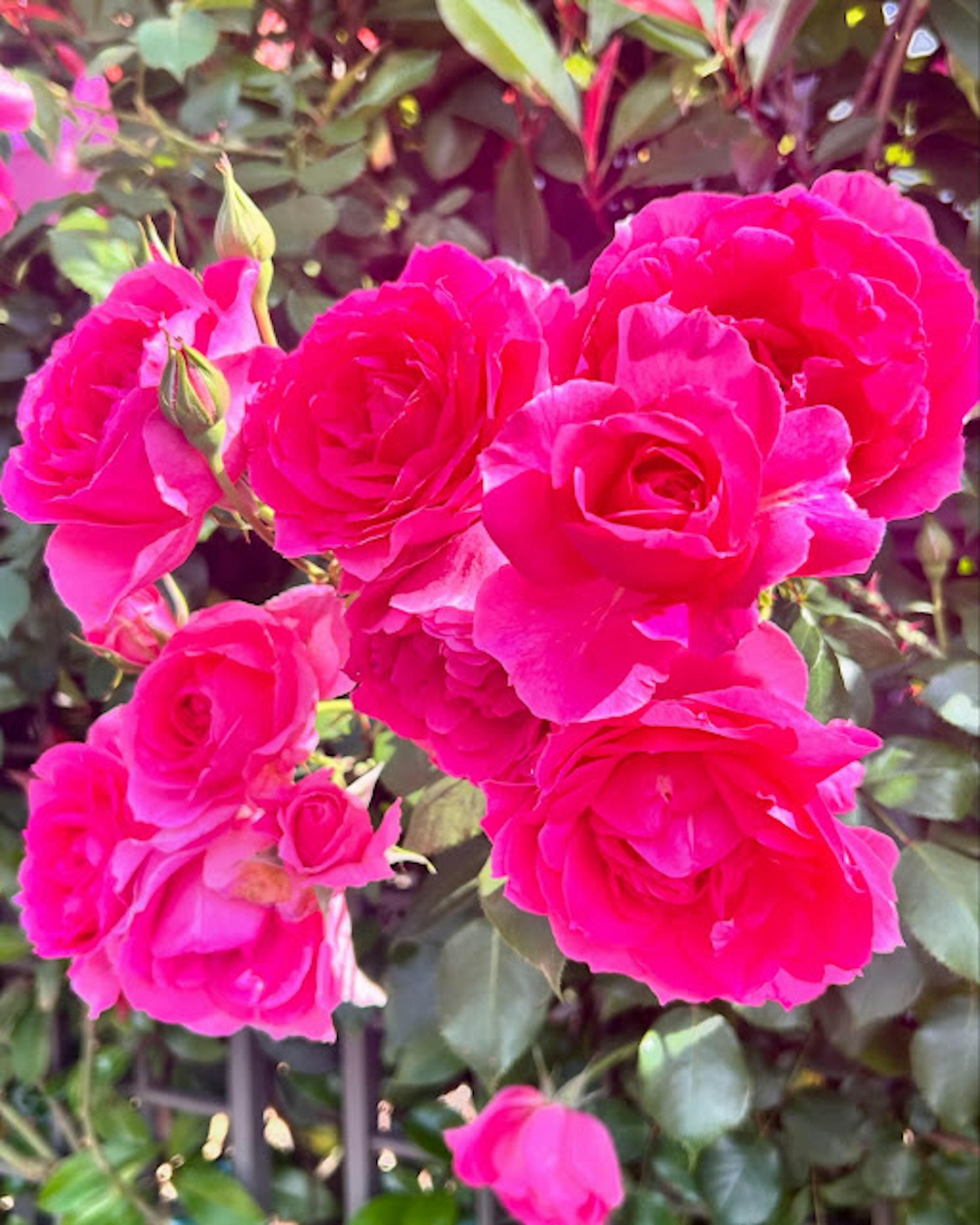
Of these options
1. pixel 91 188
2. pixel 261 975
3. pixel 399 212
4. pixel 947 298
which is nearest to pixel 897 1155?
pixel 261 975

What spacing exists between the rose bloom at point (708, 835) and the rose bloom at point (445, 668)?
2 cm

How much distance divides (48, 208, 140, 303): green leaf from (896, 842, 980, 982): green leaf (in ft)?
1.77

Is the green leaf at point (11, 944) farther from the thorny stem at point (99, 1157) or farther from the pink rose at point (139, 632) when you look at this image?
the pink rose at point (139, 632)

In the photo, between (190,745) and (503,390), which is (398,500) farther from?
(190,745)

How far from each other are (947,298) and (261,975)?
1.20ft

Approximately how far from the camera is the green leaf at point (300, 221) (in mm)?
603

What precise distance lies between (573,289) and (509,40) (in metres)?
0.16

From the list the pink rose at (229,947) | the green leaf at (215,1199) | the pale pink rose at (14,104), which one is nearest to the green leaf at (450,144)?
the pale pink rose at (14,104)

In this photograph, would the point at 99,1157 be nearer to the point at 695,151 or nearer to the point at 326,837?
the point at 326,837

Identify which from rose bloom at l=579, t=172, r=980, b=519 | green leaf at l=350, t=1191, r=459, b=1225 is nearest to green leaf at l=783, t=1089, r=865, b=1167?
green leaf at l=350, t=1191, r=459, b=1225

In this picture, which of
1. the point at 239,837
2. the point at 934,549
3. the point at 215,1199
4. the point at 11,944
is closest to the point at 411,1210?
the point at 215,1199

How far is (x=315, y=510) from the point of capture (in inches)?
12.9

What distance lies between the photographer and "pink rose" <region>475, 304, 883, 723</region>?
263 mm

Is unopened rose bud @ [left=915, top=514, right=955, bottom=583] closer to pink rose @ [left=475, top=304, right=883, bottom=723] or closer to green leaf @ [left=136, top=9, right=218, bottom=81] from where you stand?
pink rose @ [left=475, top=304, right=883, bottom=723]
